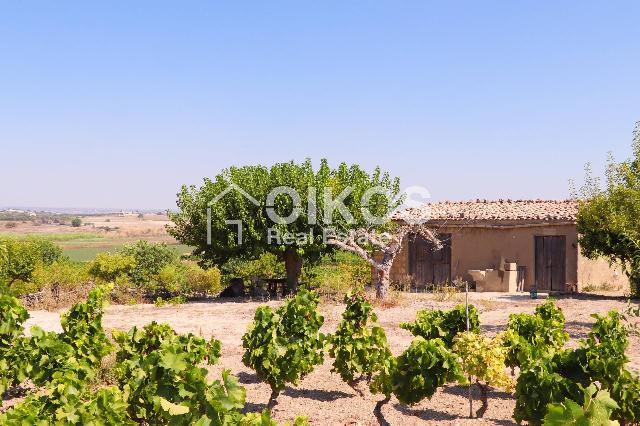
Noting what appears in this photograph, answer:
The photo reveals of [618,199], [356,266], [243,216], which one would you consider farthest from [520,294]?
[243,216]

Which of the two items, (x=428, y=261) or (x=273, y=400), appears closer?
(x=273, y=400)

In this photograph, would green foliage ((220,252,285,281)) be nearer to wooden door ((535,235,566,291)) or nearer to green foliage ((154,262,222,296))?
green foliage ((154,262,222,296))

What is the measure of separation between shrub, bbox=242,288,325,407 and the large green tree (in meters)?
9.80

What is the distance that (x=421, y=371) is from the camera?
671 centimetres

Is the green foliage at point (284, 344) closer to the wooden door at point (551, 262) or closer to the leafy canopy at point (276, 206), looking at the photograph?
the leafy canopy at point (276, 206)

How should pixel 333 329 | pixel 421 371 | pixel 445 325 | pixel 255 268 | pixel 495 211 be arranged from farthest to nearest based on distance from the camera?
pixel 495 211
pixel 255 268
pixel 333 329
pixel 445 325
pixel 421 371

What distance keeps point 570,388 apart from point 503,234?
15742 millimetres

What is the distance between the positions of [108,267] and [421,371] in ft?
54.8

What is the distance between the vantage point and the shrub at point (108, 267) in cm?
2108

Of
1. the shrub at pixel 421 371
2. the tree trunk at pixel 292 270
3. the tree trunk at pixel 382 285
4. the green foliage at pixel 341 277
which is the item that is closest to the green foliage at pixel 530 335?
the shrub at pixel 421 371

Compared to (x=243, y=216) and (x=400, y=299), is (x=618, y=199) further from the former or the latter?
(x=243, y=216)

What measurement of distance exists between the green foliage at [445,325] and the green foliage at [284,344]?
1.45 m

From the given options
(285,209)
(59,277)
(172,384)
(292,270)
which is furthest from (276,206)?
(172,384)

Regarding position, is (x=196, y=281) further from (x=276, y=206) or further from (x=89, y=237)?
(x=89, y=237)
